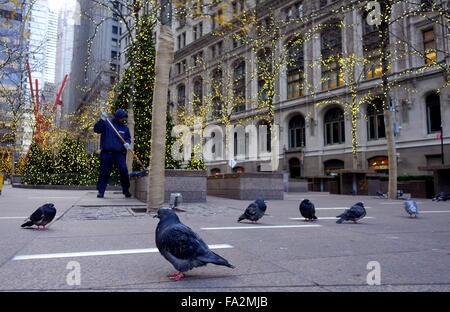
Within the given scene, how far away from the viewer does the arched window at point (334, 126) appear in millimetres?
34656

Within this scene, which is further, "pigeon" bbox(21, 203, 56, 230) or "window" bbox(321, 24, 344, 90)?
"window" bbox(321, 24, 344, 90)

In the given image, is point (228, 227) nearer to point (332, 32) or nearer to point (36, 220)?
point (36, 220)

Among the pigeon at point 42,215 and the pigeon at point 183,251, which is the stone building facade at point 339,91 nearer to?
the pigeon at point 42,215

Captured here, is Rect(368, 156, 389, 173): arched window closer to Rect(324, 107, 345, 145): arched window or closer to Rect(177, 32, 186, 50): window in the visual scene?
Rect(324, 107, 345, 145): arched window

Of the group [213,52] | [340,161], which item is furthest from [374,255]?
[213,52]

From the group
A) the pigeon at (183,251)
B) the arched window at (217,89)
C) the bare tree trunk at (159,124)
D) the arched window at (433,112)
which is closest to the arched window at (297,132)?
the arched window at (217,89)

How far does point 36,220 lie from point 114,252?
81.9 inches

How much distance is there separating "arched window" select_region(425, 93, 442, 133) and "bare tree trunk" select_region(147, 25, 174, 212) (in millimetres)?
27006

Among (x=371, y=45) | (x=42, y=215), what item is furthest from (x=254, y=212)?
(x=371, y=45)

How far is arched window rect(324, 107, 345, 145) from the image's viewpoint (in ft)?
114

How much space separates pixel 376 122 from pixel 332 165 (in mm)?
5971

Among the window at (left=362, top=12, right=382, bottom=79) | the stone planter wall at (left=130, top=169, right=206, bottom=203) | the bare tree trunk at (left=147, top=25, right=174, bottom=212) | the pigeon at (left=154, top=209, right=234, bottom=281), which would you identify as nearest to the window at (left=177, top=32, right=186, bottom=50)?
the window at (left=362, top=12, right=382, bottom=79)

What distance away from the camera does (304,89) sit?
37000 millimetres

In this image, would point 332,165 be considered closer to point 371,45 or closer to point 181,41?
point 371,45
